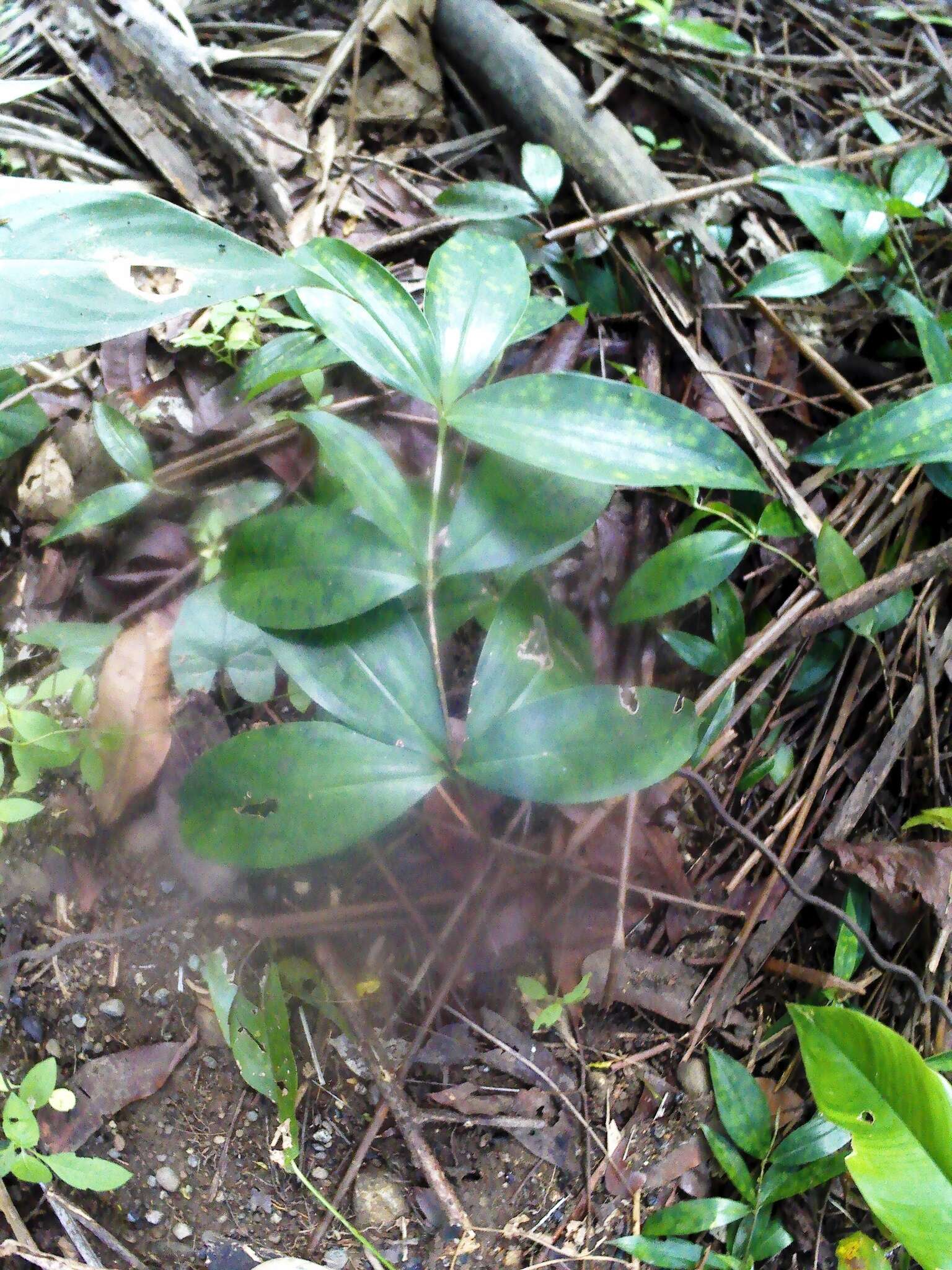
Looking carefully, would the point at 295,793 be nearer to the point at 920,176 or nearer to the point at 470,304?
the point at 470,304

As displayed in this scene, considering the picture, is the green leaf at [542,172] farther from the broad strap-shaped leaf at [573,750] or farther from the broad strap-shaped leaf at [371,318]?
the broad strap-shaped leaf at [573,750]

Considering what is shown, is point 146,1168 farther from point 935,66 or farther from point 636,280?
point 935,66

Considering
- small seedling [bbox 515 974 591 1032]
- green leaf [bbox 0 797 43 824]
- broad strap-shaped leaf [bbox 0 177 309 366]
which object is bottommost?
small seedling [bbox 515 974 591 1032]

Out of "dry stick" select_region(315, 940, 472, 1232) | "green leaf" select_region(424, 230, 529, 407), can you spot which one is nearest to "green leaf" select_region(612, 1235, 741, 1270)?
"dry stick" select_region(315, 940, 472, 1232)

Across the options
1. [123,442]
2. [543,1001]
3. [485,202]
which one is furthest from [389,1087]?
[485,202]

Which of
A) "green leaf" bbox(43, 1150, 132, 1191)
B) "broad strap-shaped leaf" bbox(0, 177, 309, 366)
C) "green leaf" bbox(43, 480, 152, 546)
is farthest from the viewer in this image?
"green leaf" bbox(43, 480, 152, 546)

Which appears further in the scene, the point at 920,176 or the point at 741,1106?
the point at 920,176

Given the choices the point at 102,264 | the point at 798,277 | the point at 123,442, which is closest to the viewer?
the point at 102,264

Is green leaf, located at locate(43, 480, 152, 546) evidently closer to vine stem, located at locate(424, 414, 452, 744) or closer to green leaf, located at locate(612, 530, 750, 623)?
vine stem, located at locate(424, 414, 452, 744)
